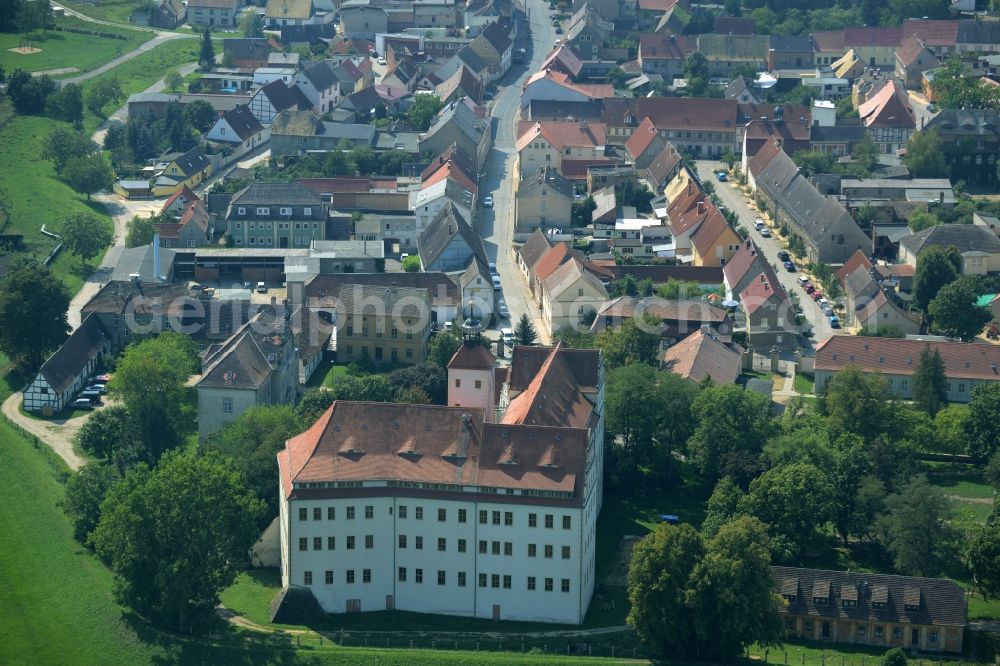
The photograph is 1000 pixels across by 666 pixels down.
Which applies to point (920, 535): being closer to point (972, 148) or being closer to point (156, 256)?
point (156, 256)

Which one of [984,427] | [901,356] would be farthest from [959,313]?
[984,427]

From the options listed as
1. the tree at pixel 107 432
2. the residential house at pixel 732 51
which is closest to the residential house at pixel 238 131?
the residential house at pixel 732 51

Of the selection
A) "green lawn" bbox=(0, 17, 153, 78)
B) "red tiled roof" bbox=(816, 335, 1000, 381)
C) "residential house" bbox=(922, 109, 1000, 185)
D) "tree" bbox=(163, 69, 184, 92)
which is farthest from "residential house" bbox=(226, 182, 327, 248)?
"residential house" bbox=(922, 109, 1000, 185)

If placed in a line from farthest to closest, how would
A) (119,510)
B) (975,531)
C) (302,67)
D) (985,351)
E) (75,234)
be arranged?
1. (302,67)
2. (75,234)
3. (985,351)
4. (975,531)
5. (119,510)

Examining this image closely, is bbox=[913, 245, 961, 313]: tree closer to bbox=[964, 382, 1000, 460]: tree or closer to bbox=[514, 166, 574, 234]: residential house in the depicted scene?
bbox=[964, 382, 1000, 460]: tree

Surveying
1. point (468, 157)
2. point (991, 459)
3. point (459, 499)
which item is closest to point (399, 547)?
point (459, 499)

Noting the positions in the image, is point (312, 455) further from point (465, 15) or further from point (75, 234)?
point (465, 15)
